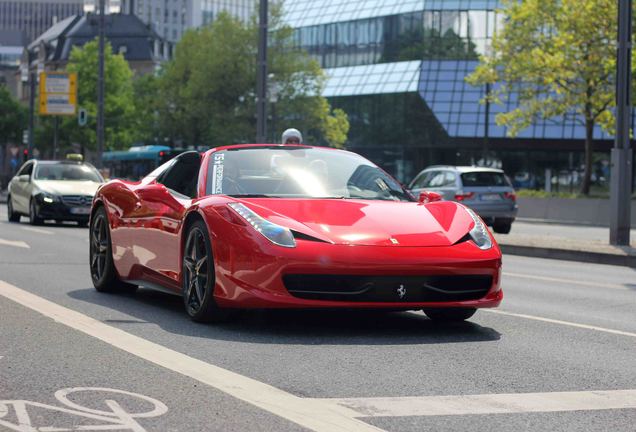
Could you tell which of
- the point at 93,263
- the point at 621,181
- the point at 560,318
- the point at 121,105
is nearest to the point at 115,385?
the point at 560,318

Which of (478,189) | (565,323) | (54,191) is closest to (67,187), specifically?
(54,191)

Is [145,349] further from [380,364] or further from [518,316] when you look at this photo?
[518,316]

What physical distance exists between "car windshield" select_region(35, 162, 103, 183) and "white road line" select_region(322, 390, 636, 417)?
24.0 m

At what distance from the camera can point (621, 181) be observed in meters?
21.4

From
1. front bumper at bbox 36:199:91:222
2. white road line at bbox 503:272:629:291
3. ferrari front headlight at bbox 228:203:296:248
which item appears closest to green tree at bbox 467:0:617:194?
front bumper at bbox 36:199:91:222

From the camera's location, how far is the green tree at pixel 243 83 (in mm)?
69500

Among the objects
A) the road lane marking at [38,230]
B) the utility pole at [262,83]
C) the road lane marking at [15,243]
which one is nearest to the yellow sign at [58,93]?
the utility pole at [262,83]

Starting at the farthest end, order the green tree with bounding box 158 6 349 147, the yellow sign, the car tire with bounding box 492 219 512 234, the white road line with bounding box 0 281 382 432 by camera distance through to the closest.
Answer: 1. the yellow sign
2. the green tree with bounding box 158 6 349 147
3. the car tire with bounding box 492 219 512 234
4. the white road line with bounding box 0 281 382 432

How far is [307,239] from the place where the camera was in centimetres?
834

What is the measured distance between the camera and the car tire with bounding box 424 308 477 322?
9148mm

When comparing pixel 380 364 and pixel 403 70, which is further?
pixel 403 70

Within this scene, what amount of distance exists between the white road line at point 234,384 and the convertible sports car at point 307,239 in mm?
802

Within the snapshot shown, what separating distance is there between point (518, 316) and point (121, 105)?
3208 inches

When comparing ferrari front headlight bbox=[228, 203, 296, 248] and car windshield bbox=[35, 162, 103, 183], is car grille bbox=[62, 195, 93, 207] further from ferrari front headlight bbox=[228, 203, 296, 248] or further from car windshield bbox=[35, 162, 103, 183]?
ferrari front headlight bbox=[228, 203, 296, 248]
